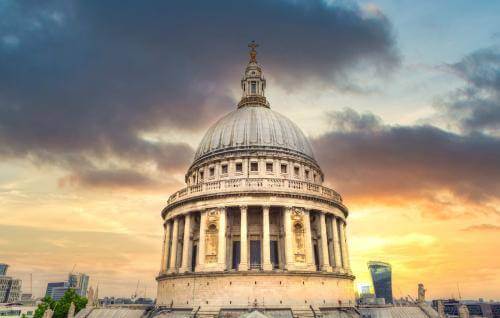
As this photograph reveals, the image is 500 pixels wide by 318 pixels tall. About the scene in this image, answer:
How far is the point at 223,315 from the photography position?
3684 cm

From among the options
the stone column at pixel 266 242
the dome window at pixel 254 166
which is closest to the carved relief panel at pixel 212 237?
the stone column at pixel 266 242

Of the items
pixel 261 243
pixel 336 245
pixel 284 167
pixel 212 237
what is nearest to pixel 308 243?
pixel 261 243

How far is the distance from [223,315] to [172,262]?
11.5 m

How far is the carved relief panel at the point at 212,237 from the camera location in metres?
41.8

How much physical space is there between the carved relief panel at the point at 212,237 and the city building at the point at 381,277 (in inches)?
6177

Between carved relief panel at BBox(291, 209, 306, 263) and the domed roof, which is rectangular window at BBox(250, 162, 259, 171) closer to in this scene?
the domed roof

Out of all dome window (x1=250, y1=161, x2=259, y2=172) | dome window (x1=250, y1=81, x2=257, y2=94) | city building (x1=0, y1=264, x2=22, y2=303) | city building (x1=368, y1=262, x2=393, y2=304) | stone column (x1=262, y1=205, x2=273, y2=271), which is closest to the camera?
stone column (x1=262, y1=205, x2=273, y2=271)

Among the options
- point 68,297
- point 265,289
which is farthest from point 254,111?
point 68,297

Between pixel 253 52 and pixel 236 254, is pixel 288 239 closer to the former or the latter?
pixel 236 254

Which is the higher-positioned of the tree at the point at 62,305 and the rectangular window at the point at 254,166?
the rectangular window at the point at 254,166

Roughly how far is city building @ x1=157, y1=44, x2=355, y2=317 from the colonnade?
0.11m

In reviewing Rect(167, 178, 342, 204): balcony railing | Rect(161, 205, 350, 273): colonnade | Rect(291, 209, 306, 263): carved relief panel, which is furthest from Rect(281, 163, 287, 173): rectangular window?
Rect(291, 209, 306, 263): carved relief panel

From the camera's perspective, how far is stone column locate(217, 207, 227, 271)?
132 ft

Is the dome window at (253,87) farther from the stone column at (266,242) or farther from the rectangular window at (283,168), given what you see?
the stone column at (266,242)
